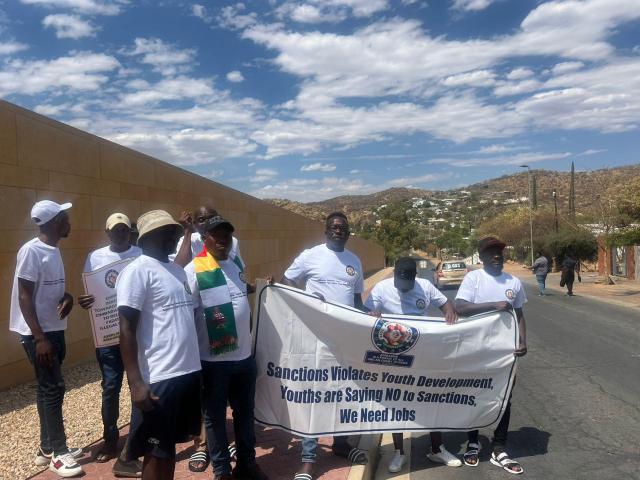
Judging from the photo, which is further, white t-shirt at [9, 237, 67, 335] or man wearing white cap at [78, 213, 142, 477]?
man wearing white cap at [78, 213, 142, 477]

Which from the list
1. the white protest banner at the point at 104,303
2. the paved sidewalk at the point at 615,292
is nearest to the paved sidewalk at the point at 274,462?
the white protest banner at the point at 104,303

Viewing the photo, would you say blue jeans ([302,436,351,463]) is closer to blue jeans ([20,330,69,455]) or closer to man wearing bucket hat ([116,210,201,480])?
man wearing bucket hat ([116,210,201,480])

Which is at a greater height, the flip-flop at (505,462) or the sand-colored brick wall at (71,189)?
the sand-colored brick wall at (71,189)

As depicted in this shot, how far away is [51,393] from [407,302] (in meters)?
2.78

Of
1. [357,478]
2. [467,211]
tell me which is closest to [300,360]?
[357,478]

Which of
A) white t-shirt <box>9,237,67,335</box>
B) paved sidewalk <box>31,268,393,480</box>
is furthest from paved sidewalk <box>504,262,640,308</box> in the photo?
white t-shirt <box>9,237,67,335</box>

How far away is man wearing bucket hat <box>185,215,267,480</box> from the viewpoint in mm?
3611

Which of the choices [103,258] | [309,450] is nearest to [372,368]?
[309,450]

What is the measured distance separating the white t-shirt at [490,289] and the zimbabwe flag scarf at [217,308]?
2082 mm

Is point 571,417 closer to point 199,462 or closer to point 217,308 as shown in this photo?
point 199,462

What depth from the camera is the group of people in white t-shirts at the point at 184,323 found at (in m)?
3.10

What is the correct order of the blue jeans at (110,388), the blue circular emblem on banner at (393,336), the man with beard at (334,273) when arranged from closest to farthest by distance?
the blue jeans at (110,388) < the blue circular emblem on banner at (393,336) < the man with beard at (334,273)

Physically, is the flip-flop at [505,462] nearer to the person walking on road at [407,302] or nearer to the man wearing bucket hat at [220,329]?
the person walking on road at [407,302]

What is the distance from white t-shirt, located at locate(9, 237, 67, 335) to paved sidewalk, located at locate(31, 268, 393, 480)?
1073 millimetres
